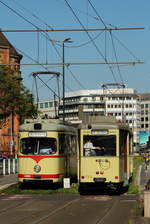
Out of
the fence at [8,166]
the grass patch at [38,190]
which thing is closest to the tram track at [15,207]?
the grass patch at [38,190]

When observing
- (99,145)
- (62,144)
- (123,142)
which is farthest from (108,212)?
(62,144)

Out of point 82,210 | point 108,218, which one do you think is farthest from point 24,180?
point 108,218

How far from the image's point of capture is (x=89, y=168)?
2420 cm

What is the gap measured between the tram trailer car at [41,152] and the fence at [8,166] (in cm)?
1330

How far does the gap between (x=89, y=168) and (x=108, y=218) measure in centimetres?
769

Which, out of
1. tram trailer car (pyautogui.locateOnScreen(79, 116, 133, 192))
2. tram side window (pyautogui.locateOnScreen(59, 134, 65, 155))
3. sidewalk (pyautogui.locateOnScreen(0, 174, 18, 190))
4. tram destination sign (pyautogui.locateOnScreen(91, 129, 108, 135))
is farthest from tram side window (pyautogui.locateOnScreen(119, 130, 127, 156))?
sidewalk (pyautogui.locateOnScreen(0, 174, 18, 190))

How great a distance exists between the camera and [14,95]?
50.4 meters

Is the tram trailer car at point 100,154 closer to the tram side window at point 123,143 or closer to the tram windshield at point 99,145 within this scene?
the tram windshield at point 99,145

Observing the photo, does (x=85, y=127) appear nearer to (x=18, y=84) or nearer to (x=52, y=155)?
(x=52, y=155)

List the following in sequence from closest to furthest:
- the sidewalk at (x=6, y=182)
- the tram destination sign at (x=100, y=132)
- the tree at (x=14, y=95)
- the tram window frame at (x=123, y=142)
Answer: the tram destination sign at (x=100, y=132)
the tram window frame at (x=123, y=142)
the sidewalk at (x=6, y=182)
the tree at (x=14, y=95)

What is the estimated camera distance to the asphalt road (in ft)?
52.9

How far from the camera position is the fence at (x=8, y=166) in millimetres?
40059

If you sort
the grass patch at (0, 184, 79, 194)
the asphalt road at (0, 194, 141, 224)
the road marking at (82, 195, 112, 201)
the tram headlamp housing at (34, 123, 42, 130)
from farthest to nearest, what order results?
1. the tram headlamp housing at (34, 123, 42, 130)
2. the grass patch at (0, 184, 79, 194)
3. the road marking at (82, 195, 112, 201)
4. the asphalt road at (0, 194, 141, 224)

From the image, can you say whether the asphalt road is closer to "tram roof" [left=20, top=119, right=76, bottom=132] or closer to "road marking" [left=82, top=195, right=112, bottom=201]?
"road marking" [left=82, top=195, right=112, bottom=201]
